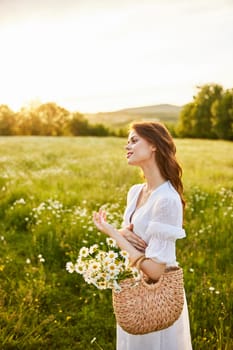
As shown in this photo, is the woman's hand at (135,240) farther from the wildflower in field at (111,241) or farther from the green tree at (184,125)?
the green tree at (184,125)

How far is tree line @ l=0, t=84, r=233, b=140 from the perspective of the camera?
18.2 m

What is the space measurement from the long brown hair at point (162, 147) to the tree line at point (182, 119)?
14186 mm

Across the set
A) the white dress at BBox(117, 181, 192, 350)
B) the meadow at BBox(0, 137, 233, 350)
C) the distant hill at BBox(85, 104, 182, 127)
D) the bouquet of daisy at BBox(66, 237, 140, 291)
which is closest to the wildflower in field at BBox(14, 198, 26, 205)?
the meadow at BBox(0, 137, 233, 350)

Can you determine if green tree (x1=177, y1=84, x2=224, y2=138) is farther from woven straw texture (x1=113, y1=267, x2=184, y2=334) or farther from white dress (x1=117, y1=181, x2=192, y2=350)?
woven straw texture (x1=113, y1=267, x2=184, y2=334)

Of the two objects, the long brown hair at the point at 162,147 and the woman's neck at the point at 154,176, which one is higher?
the long brown hair at the point at 162,147

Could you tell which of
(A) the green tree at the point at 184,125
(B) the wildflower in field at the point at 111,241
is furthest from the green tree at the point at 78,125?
(B) the wildflower in field at the point at 111,241

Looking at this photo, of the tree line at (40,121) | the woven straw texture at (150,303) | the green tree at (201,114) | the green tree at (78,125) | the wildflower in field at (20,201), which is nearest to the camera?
the woven straw texture at (150,303)

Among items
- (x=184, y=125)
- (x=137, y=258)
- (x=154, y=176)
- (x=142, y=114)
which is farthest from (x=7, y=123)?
(x=137, y=258)

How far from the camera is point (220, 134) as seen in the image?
58.6 ft

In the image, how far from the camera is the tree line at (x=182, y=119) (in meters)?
18.2

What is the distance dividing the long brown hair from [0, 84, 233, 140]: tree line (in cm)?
1419

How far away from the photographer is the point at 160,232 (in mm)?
2049

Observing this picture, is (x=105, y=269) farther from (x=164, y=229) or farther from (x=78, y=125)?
(x=78, y=125)

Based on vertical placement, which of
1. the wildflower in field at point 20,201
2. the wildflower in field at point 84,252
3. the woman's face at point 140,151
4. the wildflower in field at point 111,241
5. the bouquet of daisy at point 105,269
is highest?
the woman's face at point 140,151
